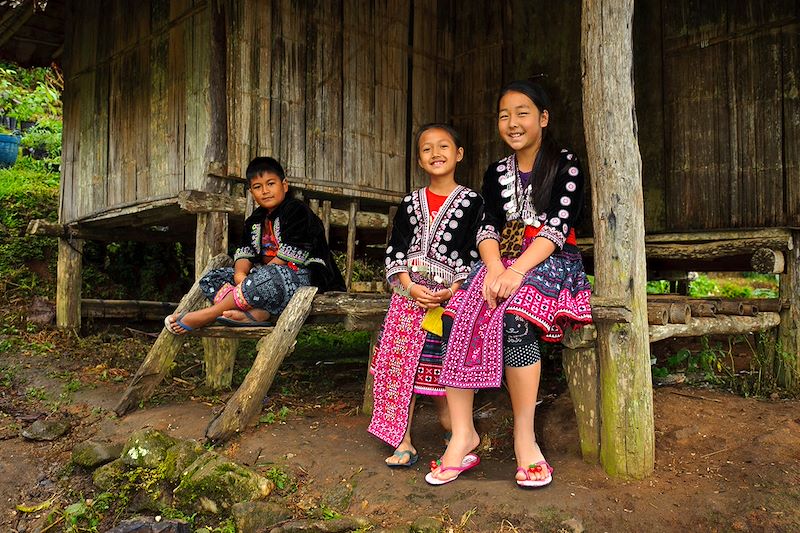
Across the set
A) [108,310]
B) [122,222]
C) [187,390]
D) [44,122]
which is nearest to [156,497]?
[187,390]

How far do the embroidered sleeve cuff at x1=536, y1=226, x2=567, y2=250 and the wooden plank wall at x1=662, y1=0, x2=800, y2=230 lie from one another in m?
2.45

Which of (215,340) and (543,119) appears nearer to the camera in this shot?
(543,119)

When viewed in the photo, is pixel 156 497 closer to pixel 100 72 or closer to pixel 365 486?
pixel 365 486

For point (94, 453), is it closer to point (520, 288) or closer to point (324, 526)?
point (324, 526)

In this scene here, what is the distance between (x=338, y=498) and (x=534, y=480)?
0.93m

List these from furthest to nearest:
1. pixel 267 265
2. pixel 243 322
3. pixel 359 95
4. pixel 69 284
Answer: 1. pixel 69 284
2. pixel 359 95
3. pixel 267 265
4. pixel 243 322

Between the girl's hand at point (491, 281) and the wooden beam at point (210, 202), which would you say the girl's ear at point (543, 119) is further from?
the wooden beam at point (210, 202)

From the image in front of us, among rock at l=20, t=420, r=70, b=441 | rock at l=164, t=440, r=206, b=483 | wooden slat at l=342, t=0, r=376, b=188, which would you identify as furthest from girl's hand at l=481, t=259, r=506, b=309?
rock at l=20, t=420, r=70, b=441

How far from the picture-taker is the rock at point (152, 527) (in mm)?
3064

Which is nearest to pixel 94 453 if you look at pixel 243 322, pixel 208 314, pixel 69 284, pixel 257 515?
pixel 208 314

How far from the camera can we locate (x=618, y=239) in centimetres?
318

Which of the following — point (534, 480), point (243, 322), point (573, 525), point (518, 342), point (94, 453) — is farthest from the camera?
point (243, 322)

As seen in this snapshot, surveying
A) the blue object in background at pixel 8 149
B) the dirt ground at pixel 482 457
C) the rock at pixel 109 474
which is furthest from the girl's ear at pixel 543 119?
the blue object in background at pixel 8 149

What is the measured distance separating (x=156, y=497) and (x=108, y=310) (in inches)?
172
